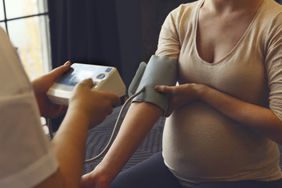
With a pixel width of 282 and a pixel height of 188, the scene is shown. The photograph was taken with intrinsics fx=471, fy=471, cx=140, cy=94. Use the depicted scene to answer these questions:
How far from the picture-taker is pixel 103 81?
1.04 meters

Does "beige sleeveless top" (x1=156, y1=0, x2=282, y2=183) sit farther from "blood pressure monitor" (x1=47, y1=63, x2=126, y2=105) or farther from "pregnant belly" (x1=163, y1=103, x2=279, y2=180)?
"blood pressure monitor" (x1=47, y1=63, x2=126, y2=105)

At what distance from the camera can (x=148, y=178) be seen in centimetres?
131

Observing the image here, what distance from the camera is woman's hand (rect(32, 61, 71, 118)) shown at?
1095mm

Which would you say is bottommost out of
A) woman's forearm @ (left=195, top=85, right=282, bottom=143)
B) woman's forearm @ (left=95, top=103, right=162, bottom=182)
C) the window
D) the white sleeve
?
the window

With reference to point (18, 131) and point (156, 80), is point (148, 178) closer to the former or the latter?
point (156, 80)

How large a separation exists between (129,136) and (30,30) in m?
1.77

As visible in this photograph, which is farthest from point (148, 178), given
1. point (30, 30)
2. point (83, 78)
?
point (30, 30)

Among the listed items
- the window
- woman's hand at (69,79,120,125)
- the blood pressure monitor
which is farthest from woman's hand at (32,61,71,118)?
the window

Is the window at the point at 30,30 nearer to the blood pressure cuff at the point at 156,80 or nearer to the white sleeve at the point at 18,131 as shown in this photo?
the blood pressure cuff at the point at 156,80

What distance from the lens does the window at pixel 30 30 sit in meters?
2.67

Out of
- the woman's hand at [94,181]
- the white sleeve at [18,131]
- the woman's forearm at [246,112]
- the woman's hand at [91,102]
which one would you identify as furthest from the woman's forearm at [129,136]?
the white sleeve at [18,131]

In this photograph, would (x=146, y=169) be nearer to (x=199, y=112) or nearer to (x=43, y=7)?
(x=199, y=112)

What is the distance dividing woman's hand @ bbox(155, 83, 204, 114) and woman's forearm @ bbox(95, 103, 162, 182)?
51mm

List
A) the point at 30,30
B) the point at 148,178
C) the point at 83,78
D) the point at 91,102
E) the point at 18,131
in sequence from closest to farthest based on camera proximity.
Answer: the point at 18,131 < the point at 91,102 < the point at 83,78 < the point at 148,178 < the point at 30,30
